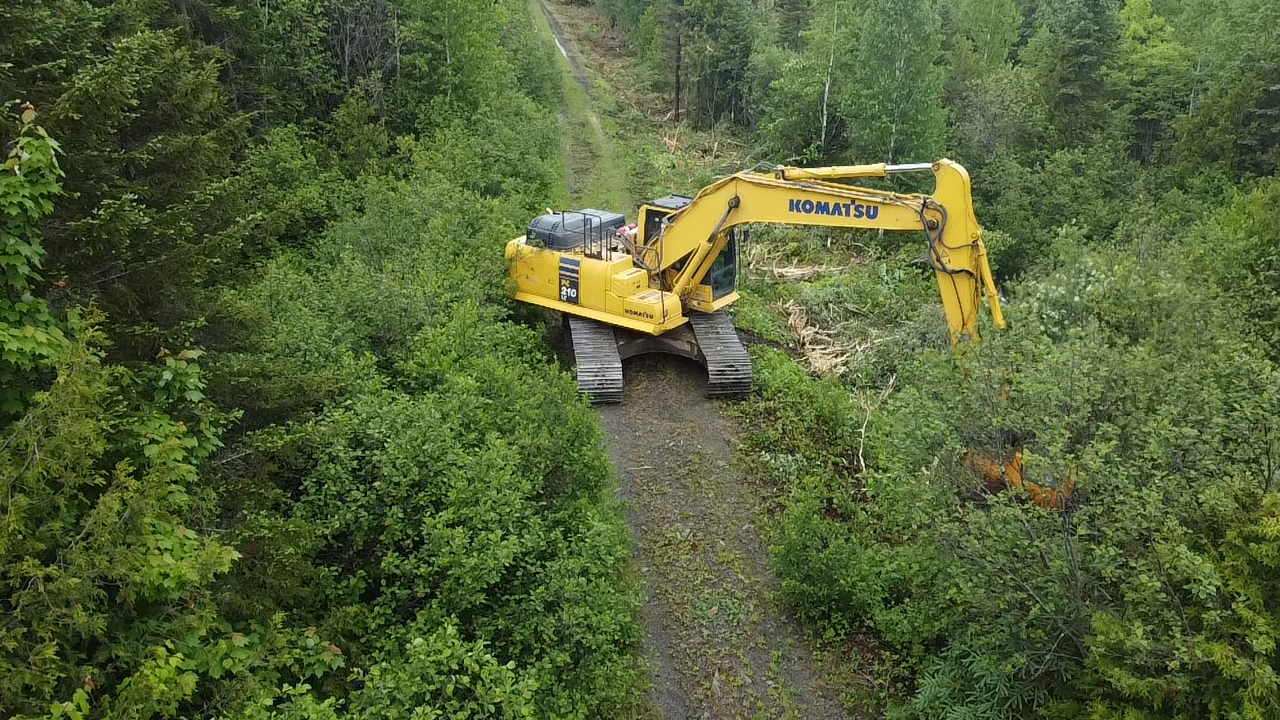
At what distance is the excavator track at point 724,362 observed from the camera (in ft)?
50.2

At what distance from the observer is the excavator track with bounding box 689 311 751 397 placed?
1531cm

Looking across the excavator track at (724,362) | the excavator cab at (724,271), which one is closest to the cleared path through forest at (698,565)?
the excavator track at (724,362)

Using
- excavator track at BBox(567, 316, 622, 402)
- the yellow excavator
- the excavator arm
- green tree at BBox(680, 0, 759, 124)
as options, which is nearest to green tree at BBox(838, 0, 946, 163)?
green tree at BBox(680, 0, 759, 124)

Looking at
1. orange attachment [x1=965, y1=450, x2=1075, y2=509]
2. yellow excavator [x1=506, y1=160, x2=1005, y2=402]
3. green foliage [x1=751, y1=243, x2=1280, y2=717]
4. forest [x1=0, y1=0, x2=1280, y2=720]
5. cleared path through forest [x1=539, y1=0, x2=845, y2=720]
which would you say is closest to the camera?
forest [x1=0, y1=0, x2=1280, y2=720]

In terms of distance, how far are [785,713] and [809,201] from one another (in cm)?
788

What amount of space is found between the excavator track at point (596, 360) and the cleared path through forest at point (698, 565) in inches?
15.6

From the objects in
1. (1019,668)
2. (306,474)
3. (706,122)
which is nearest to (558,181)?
(706,122)

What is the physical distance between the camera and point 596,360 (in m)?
15.3

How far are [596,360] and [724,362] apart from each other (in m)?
2.39

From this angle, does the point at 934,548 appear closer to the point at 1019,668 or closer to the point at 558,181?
the point at 1019,668

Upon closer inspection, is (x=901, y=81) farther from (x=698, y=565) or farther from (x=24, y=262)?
(x=24, y=262)

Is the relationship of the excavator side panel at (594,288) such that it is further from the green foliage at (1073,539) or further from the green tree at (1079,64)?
the green tree at (1079,64)

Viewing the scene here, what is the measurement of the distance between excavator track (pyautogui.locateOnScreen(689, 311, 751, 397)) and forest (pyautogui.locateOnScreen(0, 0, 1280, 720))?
508mm

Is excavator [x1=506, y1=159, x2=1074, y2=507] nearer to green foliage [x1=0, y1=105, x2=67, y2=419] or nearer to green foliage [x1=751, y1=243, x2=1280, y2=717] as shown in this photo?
green foliage [x1=751, y1=243, x2=1280, y2=717]
